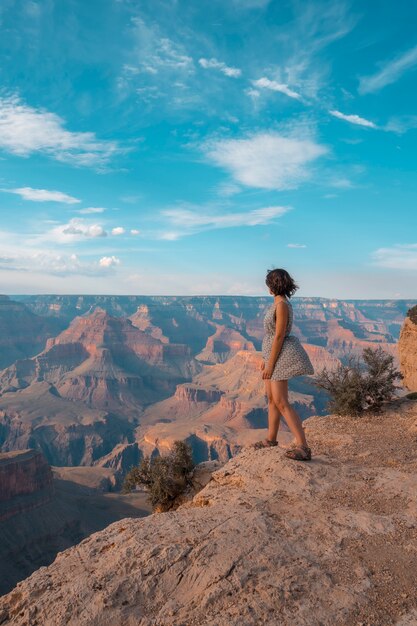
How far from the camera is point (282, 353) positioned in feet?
18.7

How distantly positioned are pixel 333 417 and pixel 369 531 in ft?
21.4

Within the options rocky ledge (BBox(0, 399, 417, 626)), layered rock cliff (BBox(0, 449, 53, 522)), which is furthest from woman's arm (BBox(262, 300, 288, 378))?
layered rock cliff (BBox(0, 449, 53, 522))

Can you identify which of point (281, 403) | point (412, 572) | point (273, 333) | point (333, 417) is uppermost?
point (273, 333)

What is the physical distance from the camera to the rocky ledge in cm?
308

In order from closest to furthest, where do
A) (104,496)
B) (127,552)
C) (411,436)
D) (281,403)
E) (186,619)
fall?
(186,619) < (127,552) < (281,403) < (411,436) < (104,496)

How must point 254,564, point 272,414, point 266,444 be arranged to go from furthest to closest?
point 266,444 → point 272,414 → point 254,564

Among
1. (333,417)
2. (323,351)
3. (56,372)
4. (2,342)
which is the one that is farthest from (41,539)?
(2,342)

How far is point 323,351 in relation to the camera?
12938 centimetres

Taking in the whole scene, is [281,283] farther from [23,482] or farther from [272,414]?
[23,482]

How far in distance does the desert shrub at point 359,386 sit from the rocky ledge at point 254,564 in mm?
5102

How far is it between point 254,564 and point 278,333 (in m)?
2.84

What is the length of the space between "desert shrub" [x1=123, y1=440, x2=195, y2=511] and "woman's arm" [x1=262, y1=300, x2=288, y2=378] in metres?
4.59

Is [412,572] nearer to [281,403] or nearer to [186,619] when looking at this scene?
[186,619]

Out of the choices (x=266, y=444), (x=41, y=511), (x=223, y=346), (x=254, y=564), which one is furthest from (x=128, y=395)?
(x=254, y=564)
